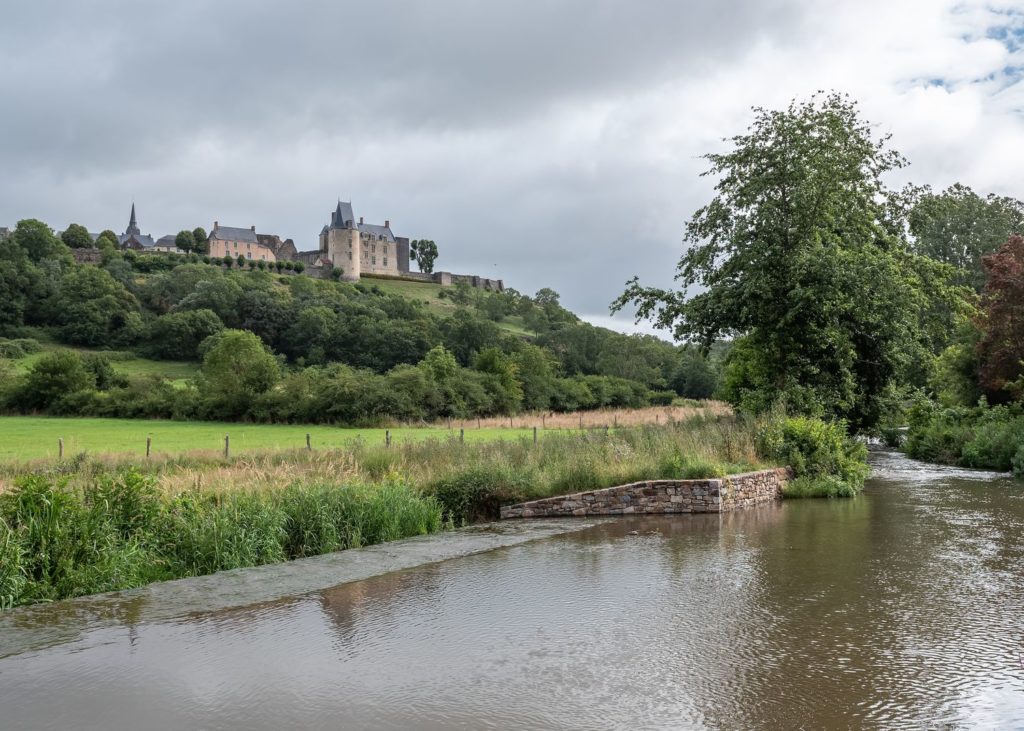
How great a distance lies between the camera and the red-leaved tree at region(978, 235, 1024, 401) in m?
25.4

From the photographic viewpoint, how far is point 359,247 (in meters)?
154

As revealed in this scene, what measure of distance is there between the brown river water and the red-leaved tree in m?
16.9

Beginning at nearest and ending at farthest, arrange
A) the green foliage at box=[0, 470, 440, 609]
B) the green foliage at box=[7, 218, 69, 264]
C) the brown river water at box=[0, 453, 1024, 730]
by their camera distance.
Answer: the brown river water at box=[0, 453, 1024, 730] < the green foliage at box=[0, 470, 440, 609] < the green foliage at box=[7, 218, 69, 264]

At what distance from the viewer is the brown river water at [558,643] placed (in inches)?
215

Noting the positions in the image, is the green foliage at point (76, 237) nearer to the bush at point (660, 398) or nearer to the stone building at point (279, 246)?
the stone building at point (279, 246)

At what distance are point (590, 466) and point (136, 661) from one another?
11.3m

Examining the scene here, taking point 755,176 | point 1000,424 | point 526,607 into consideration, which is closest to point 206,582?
point 526,607

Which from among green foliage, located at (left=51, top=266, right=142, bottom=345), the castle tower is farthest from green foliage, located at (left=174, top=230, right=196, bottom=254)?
green foliage, located at (left=51, top=266, right=142, bottom=345)

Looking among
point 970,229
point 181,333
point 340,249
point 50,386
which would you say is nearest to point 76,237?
point 340,249

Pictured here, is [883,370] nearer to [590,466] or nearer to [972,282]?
[590,466]

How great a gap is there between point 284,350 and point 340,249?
198ft

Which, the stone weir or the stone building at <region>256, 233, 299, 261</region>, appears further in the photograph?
the stone building at <region>256, 233, 299, 261</region>

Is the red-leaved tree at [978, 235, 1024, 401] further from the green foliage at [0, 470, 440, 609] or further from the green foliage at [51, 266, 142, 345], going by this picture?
the green foliage at [51, 266, 142, 345]

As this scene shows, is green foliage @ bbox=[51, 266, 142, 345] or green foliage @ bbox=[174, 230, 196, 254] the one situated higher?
green foliage @ bbox=[174, 230, 196, 254]
